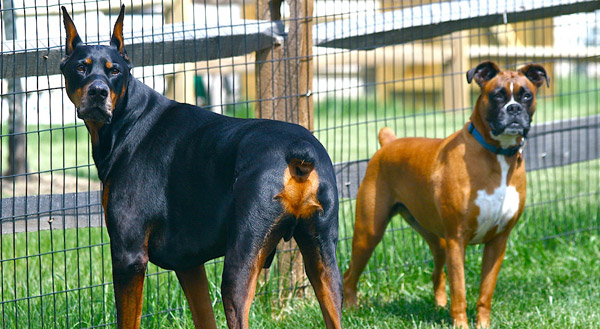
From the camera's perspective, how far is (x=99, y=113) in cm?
320

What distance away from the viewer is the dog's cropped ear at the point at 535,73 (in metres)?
Result: 4.59

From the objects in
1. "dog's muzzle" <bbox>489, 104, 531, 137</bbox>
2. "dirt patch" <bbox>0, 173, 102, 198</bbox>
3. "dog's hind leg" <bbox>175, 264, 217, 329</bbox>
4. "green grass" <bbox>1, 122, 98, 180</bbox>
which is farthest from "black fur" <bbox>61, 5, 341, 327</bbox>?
"green grass" <bbox>1, 122, 98, 180</bbox>

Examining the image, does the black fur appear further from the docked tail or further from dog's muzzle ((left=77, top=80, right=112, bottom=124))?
the docked tail

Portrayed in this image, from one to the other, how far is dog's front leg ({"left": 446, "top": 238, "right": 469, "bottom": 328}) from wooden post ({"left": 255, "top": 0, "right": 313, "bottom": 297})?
1241 millimetres

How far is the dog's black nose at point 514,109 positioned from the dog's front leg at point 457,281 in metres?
0.80

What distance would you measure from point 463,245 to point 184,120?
6.40 ft

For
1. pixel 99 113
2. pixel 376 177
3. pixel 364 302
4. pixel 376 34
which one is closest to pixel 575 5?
pixel 376 34

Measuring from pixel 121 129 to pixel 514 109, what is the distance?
2.23 m

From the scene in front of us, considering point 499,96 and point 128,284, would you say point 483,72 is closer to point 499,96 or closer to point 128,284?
point 499,96

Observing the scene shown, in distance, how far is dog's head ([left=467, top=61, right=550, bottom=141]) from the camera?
4312 mm

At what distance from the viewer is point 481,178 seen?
4438 mm

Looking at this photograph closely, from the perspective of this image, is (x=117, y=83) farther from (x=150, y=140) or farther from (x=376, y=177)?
(x=376, y=177)

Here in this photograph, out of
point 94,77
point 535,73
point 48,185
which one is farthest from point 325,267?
point 48,185

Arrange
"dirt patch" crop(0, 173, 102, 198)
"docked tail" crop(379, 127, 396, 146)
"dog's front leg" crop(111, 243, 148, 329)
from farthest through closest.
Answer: "dirt patch" crop(0, 173, 102, 198) → "docked tail" crop(379, 127, 396, 146) → "dog's front leg" crop(111, 243, 148, 329)
